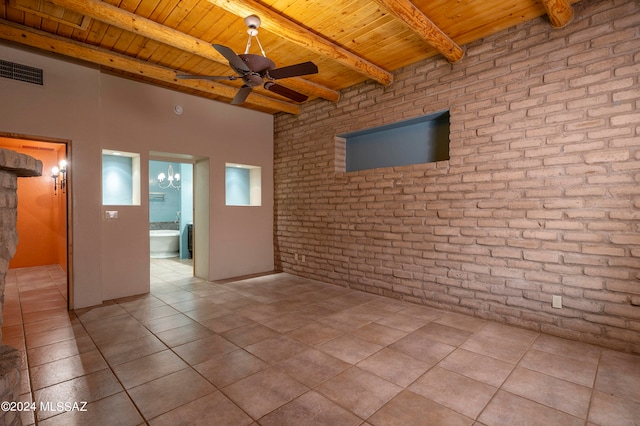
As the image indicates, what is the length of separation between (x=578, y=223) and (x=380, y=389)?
92.5 inches

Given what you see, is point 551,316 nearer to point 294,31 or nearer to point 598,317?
point 598,317

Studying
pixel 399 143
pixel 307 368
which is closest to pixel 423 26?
pixel 399 143

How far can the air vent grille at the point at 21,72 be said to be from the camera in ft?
10.7

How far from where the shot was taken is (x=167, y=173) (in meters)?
8.91

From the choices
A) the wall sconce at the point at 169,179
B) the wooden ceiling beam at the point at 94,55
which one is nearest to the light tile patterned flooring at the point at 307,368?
the wooden ceiling beam at the point at 94,55

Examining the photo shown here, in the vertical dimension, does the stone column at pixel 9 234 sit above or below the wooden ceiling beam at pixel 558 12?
below

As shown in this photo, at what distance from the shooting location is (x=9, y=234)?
1.52m

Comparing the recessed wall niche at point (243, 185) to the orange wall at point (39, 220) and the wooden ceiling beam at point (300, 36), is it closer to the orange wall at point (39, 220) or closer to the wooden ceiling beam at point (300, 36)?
the wooden ceiling beam at point (300, 36)

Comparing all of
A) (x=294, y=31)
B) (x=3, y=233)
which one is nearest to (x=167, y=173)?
(x=294, y=31)

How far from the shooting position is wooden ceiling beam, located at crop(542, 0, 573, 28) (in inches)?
104

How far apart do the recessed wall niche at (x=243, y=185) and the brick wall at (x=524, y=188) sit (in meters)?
2.16

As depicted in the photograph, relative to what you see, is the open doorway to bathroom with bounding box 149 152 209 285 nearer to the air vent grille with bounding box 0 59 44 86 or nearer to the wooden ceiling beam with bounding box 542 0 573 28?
the air vent grille with bounding box 0 59 44 86

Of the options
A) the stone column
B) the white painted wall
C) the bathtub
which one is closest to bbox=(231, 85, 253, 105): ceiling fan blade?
the white painted wall

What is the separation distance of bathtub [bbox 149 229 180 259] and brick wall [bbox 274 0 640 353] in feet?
17.4
